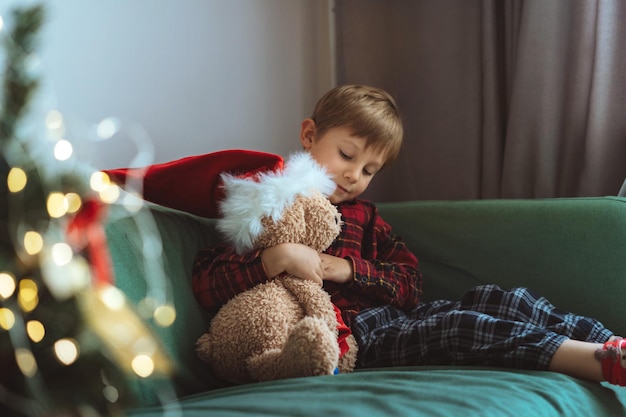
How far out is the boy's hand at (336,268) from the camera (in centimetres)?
149

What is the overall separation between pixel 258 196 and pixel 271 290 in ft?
0.61

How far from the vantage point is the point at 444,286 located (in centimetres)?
179

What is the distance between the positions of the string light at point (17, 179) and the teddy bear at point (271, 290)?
1.97 ft

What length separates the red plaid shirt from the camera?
139 centimetres

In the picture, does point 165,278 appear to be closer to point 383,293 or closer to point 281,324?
point 281,324

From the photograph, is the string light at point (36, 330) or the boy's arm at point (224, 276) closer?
the string light at point (36, 330)

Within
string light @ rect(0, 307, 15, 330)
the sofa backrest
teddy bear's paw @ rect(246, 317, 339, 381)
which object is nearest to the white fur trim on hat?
the sofa backrest

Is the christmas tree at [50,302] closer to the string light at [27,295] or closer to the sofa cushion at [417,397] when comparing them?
the string light at [27,295]

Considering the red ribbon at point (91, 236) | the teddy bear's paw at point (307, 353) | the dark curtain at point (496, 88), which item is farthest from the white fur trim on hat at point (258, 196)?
the dark curtain at point (496, 88)

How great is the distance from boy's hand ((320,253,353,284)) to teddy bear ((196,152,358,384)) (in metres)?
0.07

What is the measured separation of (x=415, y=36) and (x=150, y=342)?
1942 millimetres

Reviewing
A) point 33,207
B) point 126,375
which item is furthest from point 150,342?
point 33,207

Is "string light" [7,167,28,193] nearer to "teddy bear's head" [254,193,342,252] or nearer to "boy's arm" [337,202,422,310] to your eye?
"teddy bear's head" [254,193,342,252]

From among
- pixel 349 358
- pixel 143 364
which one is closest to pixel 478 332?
pixel 349 358
